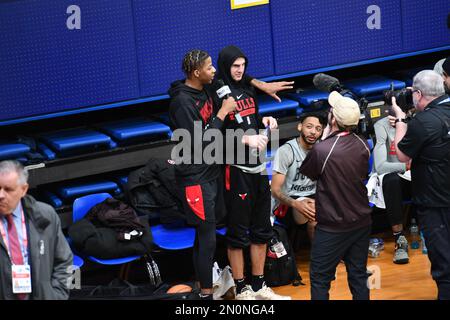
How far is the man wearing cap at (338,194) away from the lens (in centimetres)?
613

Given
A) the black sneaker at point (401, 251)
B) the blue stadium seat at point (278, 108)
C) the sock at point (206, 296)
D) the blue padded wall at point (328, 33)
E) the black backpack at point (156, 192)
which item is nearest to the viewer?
the sock at point (206, 296)

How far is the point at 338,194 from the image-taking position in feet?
20.3

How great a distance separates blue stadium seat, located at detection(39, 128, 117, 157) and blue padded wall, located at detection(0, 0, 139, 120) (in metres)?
0.24

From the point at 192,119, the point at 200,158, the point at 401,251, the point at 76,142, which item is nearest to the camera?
the point at 192,119

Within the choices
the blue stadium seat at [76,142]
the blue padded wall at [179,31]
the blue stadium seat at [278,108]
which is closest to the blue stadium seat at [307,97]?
the blue stadium seat at [278,108]

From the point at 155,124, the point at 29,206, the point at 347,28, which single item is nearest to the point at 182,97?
the point at 155,124

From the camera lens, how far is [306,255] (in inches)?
326

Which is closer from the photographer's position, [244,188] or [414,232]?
[244,188]

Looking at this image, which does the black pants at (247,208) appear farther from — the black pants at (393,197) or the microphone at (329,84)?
the black pants at (393,197)

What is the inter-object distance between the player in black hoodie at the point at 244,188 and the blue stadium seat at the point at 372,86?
1583 mm

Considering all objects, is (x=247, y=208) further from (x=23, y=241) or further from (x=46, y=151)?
(x=23, y=241)

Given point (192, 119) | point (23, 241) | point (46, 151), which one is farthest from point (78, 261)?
point (23, 241)

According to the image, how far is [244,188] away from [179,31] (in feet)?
5.01

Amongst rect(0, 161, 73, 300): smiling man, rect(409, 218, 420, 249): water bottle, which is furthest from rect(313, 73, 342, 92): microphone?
rect(0, 161, 73, 300): smiling man
